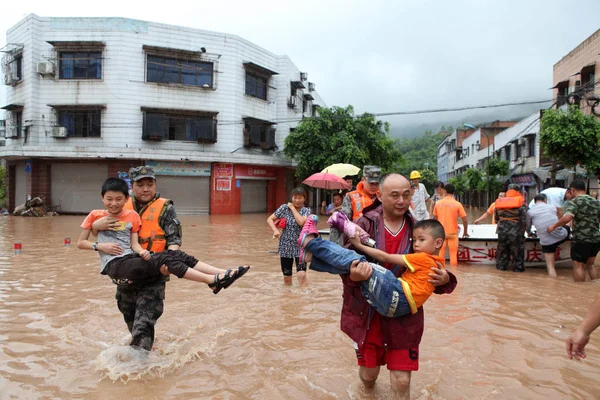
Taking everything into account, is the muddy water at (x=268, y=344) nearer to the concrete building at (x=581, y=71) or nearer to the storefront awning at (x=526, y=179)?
the concrete building at (x=581, y=71)

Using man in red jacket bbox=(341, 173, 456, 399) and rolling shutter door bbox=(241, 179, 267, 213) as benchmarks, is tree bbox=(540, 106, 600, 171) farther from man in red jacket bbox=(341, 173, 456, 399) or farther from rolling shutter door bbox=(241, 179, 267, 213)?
rolling shutter door bbox=(241, 179, 267, 213)

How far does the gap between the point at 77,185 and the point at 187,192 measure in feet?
19.8

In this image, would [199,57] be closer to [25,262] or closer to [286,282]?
[25,262]

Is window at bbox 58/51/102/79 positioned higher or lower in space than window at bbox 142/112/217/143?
higher

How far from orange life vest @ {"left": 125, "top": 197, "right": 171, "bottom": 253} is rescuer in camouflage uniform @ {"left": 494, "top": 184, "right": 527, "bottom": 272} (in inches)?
258

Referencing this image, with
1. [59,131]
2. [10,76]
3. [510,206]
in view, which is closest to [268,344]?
[510,206]

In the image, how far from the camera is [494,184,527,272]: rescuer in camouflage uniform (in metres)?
8.16

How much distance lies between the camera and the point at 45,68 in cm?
2395

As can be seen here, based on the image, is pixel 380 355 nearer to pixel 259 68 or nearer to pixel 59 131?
pixel 59 131

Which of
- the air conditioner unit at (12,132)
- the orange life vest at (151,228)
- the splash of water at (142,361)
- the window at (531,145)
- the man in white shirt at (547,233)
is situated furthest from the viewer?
the window at (531,145)

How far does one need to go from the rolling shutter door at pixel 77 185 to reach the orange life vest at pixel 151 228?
76.7 feet

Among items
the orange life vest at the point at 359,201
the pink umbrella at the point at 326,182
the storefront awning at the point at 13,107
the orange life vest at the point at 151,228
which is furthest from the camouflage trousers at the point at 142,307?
the storefront awning at the point at 13,107

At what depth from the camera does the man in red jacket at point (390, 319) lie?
274 centimetres

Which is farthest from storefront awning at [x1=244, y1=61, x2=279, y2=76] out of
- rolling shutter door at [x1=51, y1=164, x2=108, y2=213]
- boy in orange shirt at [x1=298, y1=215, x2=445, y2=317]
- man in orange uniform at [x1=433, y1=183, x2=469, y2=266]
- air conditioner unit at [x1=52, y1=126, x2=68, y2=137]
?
boy in orange shirt at [x1=298, y1=215, x2=445, y2=317]
